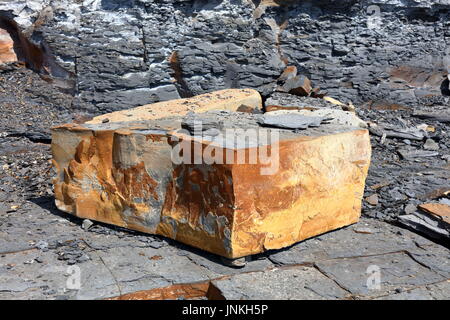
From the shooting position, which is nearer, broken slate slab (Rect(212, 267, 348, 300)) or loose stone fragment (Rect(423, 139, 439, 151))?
broken slate slab (Rect(212, 267, 348, 300))

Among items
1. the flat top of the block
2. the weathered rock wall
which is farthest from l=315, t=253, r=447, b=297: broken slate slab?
the weathered rock wall

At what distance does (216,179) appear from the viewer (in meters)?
2.74

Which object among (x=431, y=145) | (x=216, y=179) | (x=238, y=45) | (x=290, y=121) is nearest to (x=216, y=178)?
(x=216, y=179)

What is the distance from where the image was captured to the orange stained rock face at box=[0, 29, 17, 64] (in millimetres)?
5820

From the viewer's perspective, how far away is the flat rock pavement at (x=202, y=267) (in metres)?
2.62

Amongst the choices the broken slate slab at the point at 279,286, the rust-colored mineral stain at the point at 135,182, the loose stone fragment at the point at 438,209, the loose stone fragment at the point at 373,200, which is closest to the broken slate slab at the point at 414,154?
the loose stone fragment at the point at 373,200

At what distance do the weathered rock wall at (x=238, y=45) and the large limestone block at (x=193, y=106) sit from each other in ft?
2.24

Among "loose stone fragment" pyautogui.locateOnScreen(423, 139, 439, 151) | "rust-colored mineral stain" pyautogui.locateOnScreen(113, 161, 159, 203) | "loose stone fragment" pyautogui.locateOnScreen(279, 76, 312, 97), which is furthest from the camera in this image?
"loose stone fragment" pyautogui.locateOnScreen(279, 76, 312, 97)

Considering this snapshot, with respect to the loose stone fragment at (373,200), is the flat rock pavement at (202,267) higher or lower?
lower

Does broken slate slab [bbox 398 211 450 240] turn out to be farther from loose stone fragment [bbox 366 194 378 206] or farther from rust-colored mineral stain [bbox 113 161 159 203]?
rust-colored mineral stain [bbox 113 161 159 203]

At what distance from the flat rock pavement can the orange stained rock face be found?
3174 mm

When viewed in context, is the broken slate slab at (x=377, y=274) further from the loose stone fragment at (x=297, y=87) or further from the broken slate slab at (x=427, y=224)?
the loose stone fragment at (x=297, y=87)

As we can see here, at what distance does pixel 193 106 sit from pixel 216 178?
162cm

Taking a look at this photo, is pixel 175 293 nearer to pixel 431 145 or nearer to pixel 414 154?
pixel 414 154
